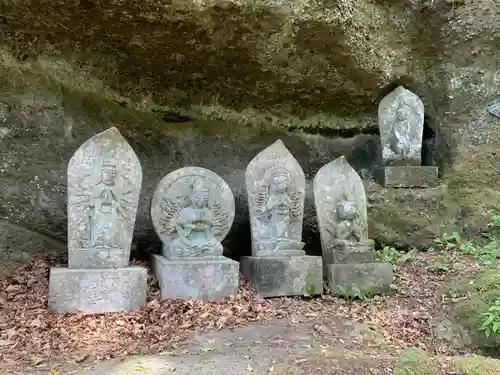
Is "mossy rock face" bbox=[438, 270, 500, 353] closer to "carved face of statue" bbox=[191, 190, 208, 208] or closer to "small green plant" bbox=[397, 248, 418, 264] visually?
"small green plant" bbox=[397, 248, 418, 264]

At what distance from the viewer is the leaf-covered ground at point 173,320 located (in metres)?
4.48

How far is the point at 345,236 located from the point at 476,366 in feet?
8.35

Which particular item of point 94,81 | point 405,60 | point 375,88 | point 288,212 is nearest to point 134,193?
point 288,212

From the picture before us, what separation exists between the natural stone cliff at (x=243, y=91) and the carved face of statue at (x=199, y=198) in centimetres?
146

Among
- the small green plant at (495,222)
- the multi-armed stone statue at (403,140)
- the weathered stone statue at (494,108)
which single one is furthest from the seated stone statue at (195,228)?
the weathered stone statue at (494,108)

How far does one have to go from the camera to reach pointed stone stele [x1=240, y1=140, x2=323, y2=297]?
602 cm

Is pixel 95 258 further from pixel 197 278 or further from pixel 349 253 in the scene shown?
pixel 349 253

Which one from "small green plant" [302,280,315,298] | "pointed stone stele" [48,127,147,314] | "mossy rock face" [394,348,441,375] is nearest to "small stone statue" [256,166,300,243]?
"small green plant" [302,280,315,298]

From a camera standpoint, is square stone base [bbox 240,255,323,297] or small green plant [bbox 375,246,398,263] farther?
small green plant [bbox 375,246,398,263]

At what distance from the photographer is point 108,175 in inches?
224

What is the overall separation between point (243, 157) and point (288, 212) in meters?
2.35

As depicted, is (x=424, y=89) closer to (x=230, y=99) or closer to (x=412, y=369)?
(x=230, y=99)

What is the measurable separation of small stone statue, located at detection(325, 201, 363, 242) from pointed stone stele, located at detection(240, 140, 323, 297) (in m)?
0.50

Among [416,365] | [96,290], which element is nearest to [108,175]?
[96,290]
